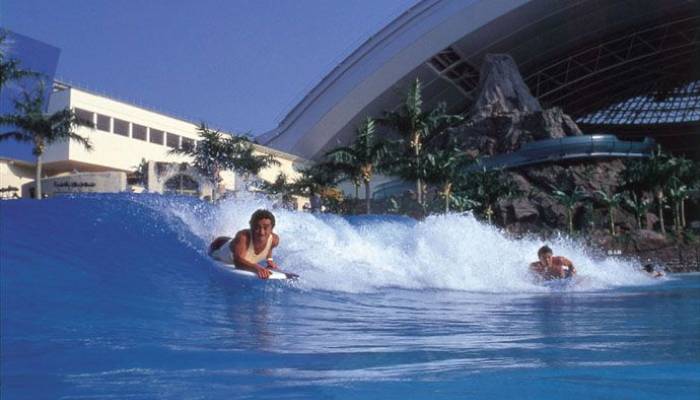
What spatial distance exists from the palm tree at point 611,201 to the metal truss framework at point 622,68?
22.0 metres

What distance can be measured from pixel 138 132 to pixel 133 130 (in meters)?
0.42

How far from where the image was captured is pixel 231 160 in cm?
3362

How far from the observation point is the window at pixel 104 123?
36.7 metres

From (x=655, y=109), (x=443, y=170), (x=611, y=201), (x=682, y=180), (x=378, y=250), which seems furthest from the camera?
(x=655, y=109)

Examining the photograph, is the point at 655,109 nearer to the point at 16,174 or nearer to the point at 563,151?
the point at 563,151

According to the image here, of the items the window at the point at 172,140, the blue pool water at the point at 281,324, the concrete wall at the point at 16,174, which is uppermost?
the window at the point at 172,140

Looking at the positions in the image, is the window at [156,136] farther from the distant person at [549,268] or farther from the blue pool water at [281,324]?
the distant person at [549,268]

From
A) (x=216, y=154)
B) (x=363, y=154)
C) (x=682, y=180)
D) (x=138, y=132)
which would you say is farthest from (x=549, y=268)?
(x=682, y=180)

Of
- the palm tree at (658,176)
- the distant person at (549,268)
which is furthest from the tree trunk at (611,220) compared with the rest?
the distant person at (549,268)

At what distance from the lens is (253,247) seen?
24.4 ft

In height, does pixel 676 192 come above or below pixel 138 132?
below

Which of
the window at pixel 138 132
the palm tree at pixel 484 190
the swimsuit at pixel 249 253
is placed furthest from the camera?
the window at pixel 138 132

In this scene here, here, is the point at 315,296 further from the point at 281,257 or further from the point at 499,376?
the point at 499,376

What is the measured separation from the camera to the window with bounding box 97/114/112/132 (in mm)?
36719
